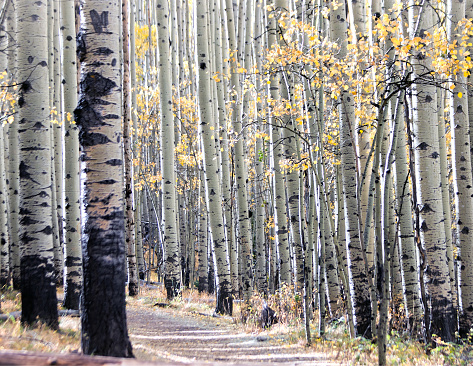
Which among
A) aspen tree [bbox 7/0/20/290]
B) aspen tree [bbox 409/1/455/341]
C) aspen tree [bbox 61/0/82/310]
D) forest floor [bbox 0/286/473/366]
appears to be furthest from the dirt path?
aspen tree [bbox 7/0/20/290]

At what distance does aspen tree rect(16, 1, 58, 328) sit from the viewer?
493cm

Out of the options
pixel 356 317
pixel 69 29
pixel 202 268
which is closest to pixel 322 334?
pixel 356 317

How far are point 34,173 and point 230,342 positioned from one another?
4.18 meters

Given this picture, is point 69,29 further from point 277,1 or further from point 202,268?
point 202,268

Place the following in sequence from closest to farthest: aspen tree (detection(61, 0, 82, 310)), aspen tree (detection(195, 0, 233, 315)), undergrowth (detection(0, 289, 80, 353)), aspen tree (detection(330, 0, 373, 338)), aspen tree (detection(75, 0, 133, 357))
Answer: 1. aspen tree (detection(75, 0, 133, 357))
2. undergrowth (detection(0, 289, 80, 353))
3. aspen tree (detection(330, 0, 373, 338))
4. aspen tree (detection(61, 0, 82, 310))
5. aspen tree (detection(195, 0, 233, 315))

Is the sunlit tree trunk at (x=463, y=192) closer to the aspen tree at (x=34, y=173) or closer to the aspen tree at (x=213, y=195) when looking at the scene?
the aspen tree at (x=213, y=195)

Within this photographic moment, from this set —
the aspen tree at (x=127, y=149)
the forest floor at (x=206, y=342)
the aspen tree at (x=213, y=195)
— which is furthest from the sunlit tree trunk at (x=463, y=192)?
the aspen tree at (x=127, y=149)

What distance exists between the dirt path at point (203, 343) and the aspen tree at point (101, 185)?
0.79 metres

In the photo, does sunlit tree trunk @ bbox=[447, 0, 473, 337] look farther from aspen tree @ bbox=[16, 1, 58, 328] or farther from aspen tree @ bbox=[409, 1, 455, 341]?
aspen tree @ bbox=[16, 1, 58, 328]

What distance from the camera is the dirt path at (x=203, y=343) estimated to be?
5.14 metres

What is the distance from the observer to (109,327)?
3520mm

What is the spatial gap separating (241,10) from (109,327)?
466 inches

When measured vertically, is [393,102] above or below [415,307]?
above

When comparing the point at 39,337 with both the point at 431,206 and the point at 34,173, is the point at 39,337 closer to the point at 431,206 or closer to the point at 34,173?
the point at 34,173
